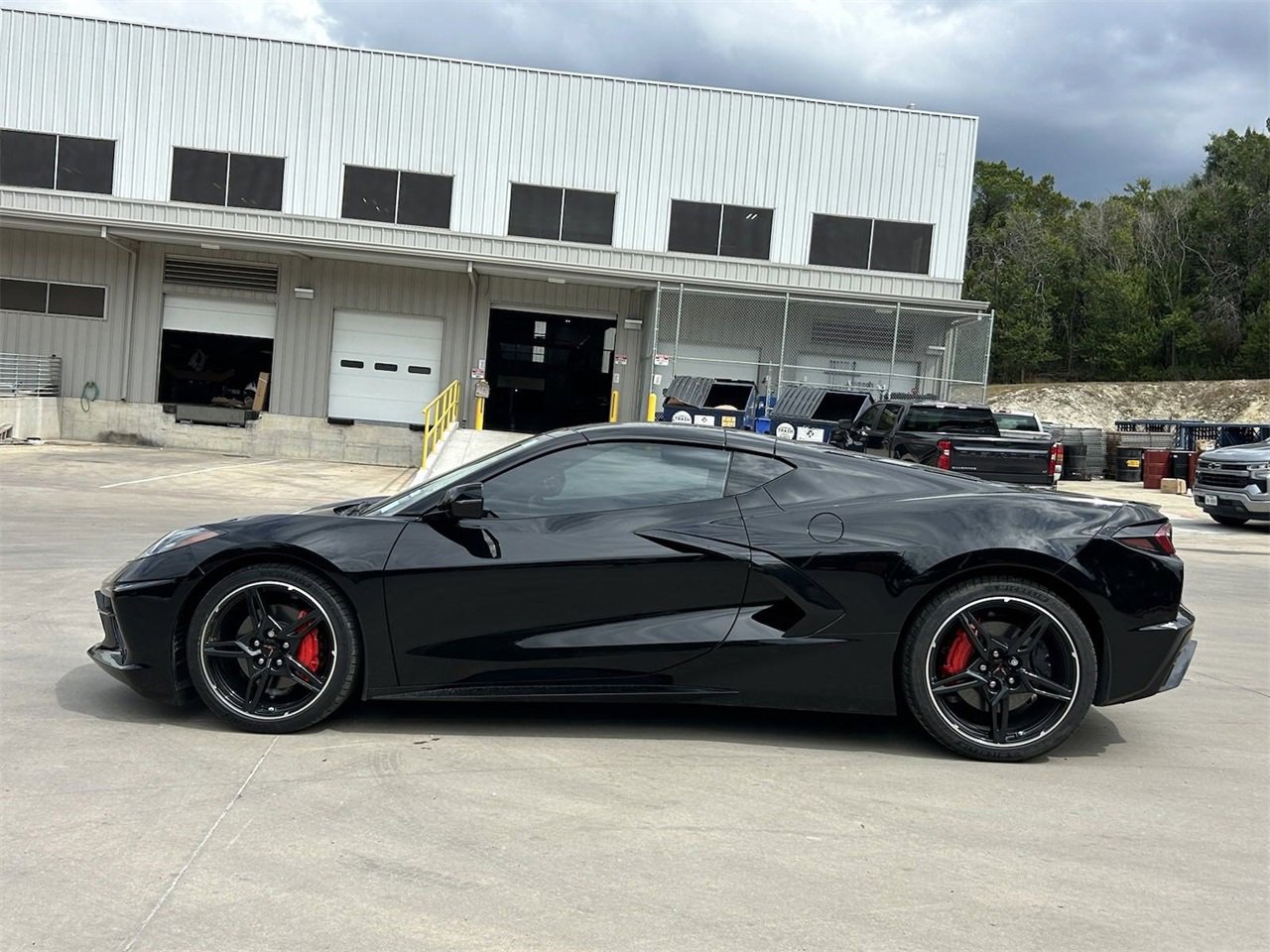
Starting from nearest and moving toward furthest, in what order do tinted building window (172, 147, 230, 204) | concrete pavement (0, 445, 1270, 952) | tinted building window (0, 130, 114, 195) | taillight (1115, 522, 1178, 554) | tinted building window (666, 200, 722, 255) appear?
1. concrete pavement (0, 445, 1270, 952)
2. taillight (1115, 522, 1178, 554)
3. tinted building window (0, 130, 114, 195)
4. tinted building window (172, 147, 230, 204)
5. tinted building window (666, 200, 722, 255)

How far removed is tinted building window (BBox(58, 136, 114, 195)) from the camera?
26.7 meters

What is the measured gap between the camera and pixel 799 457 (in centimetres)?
503

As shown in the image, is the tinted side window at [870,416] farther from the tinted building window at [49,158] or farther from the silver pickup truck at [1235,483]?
the tinted building window at [49,158]

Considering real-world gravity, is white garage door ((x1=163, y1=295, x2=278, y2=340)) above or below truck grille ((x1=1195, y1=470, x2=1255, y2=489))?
above

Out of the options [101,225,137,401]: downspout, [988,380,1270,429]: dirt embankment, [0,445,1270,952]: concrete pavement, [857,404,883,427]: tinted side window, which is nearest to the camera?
[0,445,1270,952]: concrete pavement

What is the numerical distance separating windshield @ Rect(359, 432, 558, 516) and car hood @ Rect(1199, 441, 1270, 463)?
1529 cm

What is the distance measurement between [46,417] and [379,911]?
25534 millimetres

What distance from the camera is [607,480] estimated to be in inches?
195

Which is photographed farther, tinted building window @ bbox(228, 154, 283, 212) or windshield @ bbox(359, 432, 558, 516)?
tinted building window @ bbox(228, 154, 283, 212)

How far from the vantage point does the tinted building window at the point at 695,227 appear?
27359mm

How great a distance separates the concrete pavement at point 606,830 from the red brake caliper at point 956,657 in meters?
0.39

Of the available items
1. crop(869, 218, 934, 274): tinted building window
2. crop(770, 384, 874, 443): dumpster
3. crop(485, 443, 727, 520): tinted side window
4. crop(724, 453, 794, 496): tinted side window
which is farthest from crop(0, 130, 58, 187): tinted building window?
crop(724, 453, 794, 496): tinted side window

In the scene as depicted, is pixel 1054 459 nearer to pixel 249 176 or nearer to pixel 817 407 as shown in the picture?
pixel 817 407

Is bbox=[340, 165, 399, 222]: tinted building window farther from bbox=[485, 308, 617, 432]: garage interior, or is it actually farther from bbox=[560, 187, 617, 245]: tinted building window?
bbox=[560, 187, 617, 245]: tinted building window
